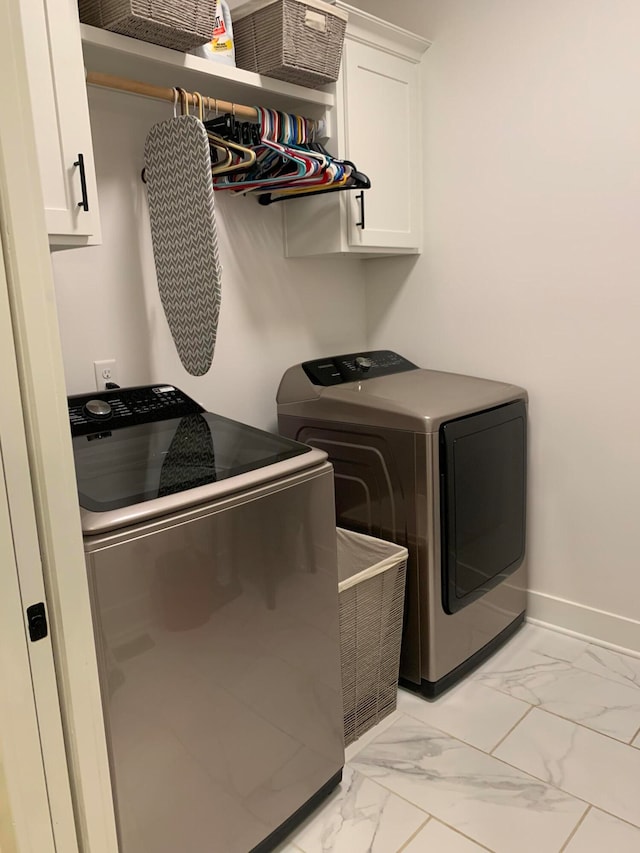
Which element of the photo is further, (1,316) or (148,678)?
(148,678)

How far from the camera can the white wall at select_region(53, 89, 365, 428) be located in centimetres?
184

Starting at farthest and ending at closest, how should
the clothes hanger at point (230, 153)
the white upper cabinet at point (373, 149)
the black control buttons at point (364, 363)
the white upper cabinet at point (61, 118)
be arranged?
1. the black control buttons at point (364, 363)
2. the white upper cabinet at point (373, 149)
3. the clothes hanger at point (230, 153)
4. the white upper cabinet at point (61, 118)

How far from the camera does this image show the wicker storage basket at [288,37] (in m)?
1.80

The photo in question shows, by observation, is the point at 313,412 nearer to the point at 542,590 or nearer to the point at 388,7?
the point at 542,590

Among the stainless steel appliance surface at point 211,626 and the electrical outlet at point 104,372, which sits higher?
the electrical outlet at point 104,372

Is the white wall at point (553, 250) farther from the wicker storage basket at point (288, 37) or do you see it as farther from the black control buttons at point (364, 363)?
the wicker storage basket at point (288, 37)

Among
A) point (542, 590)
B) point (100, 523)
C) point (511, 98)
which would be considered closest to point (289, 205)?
point (511, 98)

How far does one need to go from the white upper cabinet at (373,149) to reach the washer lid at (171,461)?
35.2 inches

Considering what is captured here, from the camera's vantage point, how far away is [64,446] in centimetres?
96

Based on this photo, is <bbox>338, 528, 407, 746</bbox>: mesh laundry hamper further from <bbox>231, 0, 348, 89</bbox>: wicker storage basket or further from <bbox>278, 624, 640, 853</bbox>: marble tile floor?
<bbox>231, 0, 348, 89</bbox>: wicker storage basket

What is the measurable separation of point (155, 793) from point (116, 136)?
1.70 meters

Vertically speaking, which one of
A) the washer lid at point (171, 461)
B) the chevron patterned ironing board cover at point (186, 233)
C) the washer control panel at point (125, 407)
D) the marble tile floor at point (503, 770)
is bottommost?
the marble tile floor at point (503, 770)

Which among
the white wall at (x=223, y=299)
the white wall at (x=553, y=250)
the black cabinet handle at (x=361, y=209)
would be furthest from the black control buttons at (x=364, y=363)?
the black cabinet handle at (x=361, y=209)

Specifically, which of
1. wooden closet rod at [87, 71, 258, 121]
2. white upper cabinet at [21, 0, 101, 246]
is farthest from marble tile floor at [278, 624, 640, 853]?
wooden closet rod at [87, 71, 258, 121]
